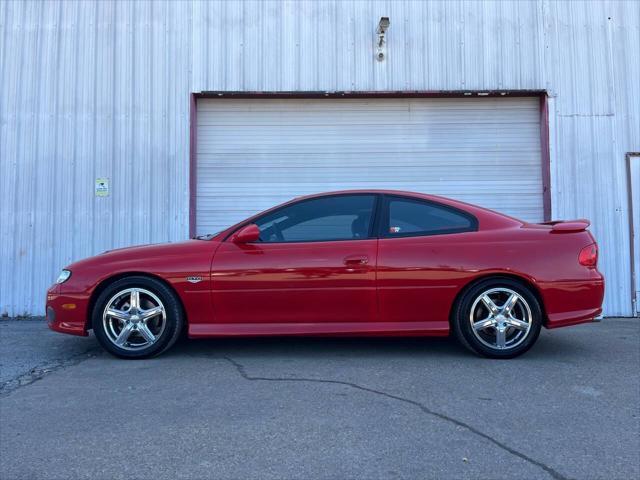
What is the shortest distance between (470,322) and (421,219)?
102 centimetres

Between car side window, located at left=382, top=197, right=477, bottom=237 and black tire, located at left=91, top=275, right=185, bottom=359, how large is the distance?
6.53 ft

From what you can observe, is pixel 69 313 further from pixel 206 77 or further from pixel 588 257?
pixel 588 257

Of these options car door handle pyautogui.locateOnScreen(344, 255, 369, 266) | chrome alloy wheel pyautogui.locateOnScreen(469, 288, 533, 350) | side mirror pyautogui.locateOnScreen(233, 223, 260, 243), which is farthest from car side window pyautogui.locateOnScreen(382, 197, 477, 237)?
side mirror pyautogui.locateOnScreen(233, 223, 260, 243)

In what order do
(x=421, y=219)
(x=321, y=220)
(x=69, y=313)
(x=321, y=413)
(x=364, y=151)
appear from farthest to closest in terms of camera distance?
(x=364, y=151) < (x=321, y=220) < (x=421, y=219) < (x=69, y=313) < (x=321, y=413)

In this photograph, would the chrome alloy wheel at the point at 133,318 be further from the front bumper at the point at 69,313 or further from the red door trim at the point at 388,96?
the red door trim at the point at 388,96

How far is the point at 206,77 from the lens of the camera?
7891 millimetres

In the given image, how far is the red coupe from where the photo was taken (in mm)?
4656

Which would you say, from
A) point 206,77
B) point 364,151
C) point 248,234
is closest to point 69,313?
point 248,234

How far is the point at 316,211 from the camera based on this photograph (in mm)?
5020

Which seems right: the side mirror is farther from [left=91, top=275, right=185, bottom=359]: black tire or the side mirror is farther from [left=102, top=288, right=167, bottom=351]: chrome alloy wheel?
[left=102, top=288, right=167, bottom=351]: chrome alloy wheel

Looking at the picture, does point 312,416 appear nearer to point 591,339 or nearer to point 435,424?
point 435,424

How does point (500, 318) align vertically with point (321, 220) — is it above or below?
Result: below

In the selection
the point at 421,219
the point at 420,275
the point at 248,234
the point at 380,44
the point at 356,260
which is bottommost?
the point at 420,275

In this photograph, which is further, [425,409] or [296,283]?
[296,283]
